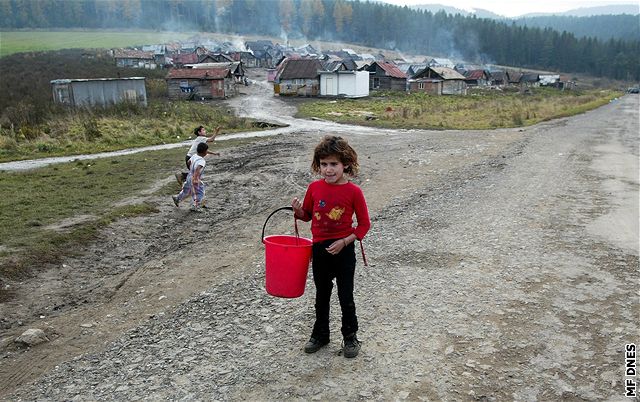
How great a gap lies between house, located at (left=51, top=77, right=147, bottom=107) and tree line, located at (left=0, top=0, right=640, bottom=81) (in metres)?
112

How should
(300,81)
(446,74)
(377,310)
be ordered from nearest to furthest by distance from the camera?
(377,310) < (300,81) < (446,74)

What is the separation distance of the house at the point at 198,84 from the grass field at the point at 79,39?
4123 centimetres

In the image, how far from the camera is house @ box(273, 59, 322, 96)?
55.4 m

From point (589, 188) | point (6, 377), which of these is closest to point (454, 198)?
point (589, 188)

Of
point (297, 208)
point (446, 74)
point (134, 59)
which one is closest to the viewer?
point (297, 208)

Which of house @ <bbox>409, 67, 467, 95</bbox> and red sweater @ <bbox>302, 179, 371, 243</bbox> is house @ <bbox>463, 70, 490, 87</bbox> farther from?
red sweater @ <bbox>302, 179, 371, 243</bbox>

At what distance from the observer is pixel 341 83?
5494cm

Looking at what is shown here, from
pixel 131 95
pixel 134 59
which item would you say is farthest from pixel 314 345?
pixel 134 59

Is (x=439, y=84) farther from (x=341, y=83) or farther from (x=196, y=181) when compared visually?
(x=196, y=181)

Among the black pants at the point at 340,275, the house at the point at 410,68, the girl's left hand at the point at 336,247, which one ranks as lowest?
the black pants at the point at 340,275

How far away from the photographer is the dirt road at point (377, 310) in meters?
3.83

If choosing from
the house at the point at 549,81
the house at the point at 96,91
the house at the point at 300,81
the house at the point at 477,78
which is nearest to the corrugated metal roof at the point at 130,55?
the house at the point at 300,81

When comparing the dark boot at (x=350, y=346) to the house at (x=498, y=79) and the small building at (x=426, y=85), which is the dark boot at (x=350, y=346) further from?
the house at (x=498, y=79)

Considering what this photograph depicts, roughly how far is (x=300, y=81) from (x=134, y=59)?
124 ft
